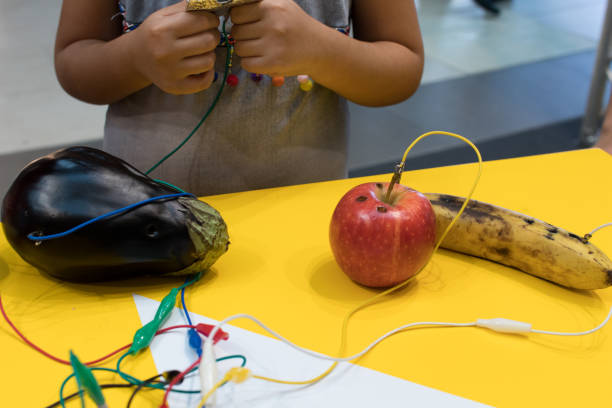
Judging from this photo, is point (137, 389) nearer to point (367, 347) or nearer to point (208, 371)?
point (208, 371)

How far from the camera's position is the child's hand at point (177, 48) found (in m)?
0.74

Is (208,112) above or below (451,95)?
above

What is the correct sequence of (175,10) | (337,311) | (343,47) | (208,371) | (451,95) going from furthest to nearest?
1. (451,95)
2. (343,47)
3. (175,10)
4. (337,311)
5. (208,371)

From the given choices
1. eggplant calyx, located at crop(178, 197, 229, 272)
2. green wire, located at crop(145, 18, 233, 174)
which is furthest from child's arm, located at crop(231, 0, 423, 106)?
eggplant calyx, located at crop(178, 197, 229, 272)

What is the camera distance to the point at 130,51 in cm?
83

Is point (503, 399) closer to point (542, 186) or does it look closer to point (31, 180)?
point (542, 186)

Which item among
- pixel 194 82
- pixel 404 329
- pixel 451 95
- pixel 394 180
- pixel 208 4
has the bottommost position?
pixel 451 95

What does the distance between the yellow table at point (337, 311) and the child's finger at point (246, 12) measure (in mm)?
252

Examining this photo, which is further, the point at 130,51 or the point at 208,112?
the point at 208,112

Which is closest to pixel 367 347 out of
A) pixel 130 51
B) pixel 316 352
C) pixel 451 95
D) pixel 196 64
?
pixel 316 352

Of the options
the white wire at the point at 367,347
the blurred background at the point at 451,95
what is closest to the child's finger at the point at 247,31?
the white wire at the point at 367,347

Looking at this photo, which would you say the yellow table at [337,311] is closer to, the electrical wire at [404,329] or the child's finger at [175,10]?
the electrical wire at [404,329]

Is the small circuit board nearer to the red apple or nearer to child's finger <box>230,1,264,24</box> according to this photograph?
child's finger <box>230,1,264,24</box>

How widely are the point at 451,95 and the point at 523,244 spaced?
2159 millimetres
